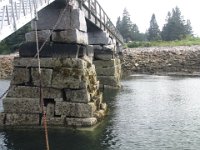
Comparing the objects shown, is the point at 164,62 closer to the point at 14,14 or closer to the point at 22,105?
the point at 22,105

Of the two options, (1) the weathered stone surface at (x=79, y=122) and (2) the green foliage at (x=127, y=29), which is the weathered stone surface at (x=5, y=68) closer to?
(1) the weathered stone surface at (x=79, y=122)

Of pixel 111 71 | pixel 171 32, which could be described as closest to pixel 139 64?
pixel 111 71

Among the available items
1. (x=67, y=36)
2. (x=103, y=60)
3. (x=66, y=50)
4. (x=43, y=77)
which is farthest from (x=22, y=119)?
(x=103, y=60)

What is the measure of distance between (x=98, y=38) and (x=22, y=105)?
17.8 m

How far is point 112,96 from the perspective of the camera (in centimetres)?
2961

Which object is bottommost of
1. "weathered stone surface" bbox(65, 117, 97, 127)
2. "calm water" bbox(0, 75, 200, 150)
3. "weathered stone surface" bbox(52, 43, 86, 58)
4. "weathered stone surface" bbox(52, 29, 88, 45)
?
"calm water" bbox(0, 75, 200, 150)

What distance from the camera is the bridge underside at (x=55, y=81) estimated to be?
17531 mm

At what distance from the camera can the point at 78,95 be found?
1756 centimetres

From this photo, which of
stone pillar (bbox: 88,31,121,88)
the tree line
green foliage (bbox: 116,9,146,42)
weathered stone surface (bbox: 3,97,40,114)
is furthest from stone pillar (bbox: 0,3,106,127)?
green foliage (bbox: 116,9,146,42)

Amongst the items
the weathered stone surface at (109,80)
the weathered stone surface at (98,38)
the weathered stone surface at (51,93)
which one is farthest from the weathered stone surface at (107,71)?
the weathered stone surface at (51,93)

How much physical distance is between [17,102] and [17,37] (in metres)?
58.8

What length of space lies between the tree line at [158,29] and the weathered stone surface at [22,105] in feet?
288

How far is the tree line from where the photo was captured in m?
106

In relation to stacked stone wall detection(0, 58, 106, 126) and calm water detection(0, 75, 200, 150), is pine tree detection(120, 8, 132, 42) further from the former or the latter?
stacked stone wall detection(0, 58, 106, 126)
